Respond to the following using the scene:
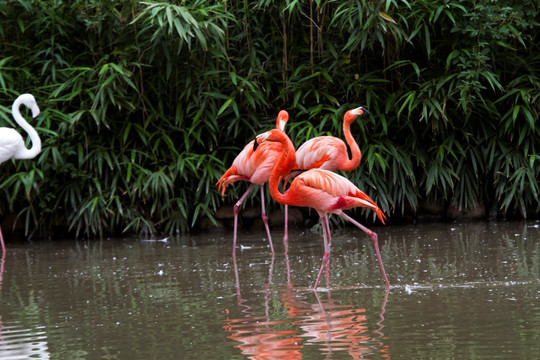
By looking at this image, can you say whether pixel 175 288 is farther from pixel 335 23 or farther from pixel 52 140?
pixel 335 23

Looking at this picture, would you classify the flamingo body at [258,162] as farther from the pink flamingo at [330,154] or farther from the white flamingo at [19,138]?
the white flamingo at [19,138]

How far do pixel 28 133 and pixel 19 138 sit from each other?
175 mm

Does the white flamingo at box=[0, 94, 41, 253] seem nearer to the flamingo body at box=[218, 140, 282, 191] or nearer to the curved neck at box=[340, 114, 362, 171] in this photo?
the flamingo body at box=[218, 140, 282, 191]

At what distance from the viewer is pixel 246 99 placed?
755cm

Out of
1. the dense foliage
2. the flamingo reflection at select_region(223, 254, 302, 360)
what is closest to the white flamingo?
the dense foliage

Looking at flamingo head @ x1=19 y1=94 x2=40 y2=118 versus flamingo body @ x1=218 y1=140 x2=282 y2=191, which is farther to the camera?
flamingo head @ x1=19 y1=94 x2=40 y2=118

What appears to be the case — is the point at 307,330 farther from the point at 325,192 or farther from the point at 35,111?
the point at 35,111

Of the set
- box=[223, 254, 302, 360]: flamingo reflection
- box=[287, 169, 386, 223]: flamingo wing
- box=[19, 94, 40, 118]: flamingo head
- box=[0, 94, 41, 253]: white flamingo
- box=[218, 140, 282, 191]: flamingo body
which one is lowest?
box=[223, 254, 302, 360]: flamingo reflection

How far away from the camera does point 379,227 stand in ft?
24.6

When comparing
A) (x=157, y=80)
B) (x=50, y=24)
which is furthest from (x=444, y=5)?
(x=50, y=24)

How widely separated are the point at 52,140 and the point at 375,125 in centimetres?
305

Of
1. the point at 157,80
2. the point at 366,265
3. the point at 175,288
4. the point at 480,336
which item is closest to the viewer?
the point at 480,336

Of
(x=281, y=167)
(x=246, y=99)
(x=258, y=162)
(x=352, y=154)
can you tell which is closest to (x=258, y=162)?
(x=258, y=162)

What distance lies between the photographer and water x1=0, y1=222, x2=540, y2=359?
11.3 ft
